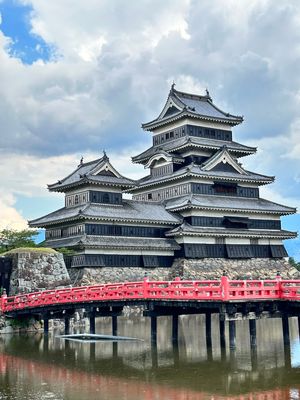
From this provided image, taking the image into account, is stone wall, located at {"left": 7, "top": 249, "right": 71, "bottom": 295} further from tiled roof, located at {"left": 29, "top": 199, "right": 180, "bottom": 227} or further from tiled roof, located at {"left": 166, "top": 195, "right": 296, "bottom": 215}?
tiled roof, located at {"left": 166, "top": 195, "right": 296, "bottom": 215}

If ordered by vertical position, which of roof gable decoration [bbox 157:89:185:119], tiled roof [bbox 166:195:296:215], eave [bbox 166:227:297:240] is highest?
roof gable decoration [bbox 157:89:185:119]

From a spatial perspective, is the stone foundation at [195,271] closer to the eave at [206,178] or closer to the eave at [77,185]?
the eave at [77,185]

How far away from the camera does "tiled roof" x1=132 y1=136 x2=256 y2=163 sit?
61.0 metres

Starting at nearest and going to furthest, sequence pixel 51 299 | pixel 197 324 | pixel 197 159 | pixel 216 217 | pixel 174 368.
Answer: pixel 174 368
pixel 51 299
pixel 197 324
pixel 216 217
pixel 197 159

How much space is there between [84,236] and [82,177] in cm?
557

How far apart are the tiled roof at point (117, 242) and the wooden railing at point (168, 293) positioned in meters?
11.3

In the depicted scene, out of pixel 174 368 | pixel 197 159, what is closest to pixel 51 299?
pixel 174 368

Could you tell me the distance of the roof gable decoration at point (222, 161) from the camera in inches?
2346

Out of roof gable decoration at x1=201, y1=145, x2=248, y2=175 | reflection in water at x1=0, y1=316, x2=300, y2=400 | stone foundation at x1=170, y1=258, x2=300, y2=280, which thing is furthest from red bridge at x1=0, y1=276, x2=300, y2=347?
roof gable decoration at x1=201, y1=145, x2=248, y2=175

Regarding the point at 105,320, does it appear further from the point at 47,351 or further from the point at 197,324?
the point at 47,351

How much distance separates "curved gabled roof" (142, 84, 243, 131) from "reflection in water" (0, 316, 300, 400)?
31.2 m

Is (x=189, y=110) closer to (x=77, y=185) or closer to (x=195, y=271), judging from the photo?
(x=77, y=185)

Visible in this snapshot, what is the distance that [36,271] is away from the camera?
143ft

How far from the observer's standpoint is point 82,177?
52.2 metres
